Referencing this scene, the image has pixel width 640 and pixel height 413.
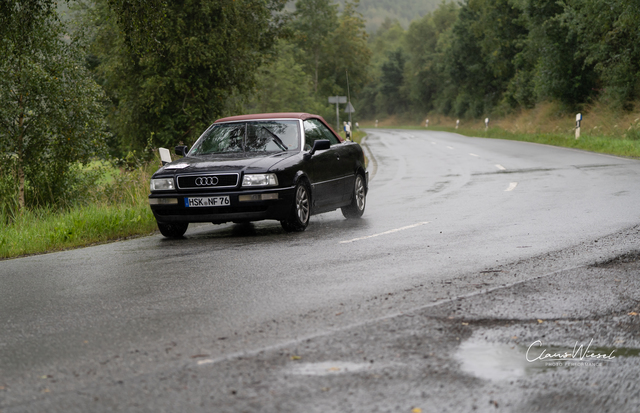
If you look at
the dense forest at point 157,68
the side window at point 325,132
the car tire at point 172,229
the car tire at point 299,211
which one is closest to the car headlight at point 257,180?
the car tire at point 299,211

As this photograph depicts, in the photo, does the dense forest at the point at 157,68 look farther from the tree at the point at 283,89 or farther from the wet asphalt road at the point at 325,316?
the tree at the point at 283,89

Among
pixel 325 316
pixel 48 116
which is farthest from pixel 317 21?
pixel 325 316

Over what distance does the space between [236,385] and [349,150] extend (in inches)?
346

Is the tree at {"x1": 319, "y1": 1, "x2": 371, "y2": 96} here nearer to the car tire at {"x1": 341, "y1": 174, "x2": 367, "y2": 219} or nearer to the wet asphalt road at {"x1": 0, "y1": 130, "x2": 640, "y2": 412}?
the car tire at {"x1": 341, "y1": 174, "x2": 367, "y2": 219}

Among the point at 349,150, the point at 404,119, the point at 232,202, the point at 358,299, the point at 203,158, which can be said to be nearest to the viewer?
the point at 358,299

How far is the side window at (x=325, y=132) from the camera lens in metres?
11.9

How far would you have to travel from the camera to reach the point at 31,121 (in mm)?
16344

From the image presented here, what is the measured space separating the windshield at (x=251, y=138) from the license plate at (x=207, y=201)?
1.28 m

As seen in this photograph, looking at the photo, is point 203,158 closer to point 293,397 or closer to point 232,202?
point 232,202

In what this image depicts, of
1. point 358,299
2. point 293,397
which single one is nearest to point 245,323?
point 358,299

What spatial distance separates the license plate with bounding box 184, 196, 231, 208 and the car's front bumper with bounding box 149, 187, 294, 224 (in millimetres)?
30

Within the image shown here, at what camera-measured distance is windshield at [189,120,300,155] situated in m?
11.0
